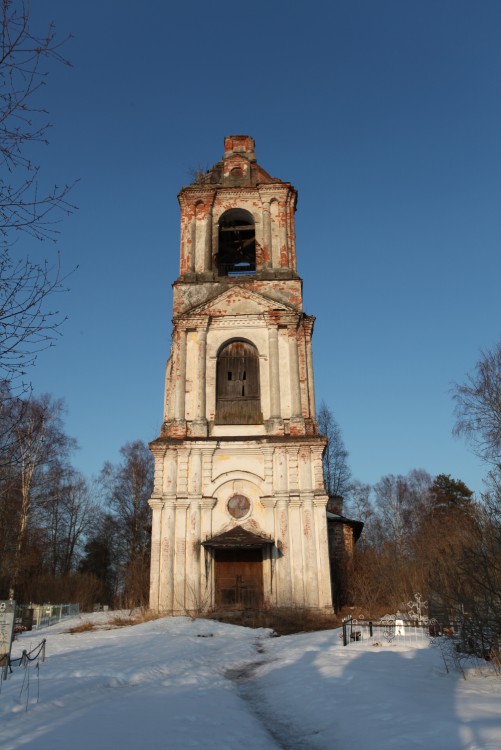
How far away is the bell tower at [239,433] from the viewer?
17156 millimetres

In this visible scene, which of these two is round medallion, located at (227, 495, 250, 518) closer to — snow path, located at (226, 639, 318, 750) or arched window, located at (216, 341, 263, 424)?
arched window, located at (216, 341, 263, 424)

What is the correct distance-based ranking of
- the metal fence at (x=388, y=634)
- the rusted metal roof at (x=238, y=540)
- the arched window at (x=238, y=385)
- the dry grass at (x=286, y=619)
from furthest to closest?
the arched window at (x=238, y=385) → the rusted metal roof at (x=238, y=540) → the dry grass at (x=286, y=619) → the metal fence at (x=388, y=634)

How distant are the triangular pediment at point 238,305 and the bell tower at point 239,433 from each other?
0.13ft

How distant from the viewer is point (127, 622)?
16500 mm

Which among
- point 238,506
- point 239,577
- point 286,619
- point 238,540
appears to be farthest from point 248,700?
point 238,506

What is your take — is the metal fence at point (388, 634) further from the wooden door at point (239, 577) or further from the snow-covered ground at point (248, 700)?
the wooden door at point (239, 577)

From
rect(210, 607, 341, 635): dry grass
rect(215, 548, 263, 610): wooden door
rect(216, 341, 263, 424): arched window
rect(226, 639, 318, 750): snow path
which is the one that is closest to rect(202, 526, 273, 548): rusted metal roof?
rect(215, 548, 263, 610): wooden door

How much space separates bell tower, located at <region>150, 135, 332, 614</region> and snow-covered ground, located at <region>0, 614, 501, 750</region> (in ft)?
17.4

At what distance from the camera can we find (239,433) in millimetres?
19031

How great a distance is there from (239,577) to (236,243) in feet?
44.0

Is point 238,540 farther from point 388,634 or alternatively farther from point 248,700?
point 248,700

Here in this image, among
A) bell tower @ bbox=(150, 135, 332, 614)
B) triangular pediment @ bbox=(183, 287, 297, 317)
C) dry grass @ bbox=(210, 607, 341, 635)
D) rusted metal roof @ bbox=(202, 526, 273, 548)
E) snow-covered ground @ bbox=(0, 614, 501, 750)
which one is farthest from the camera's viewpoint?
triangular pediment @ bbox=(183, 287, 297, 317)

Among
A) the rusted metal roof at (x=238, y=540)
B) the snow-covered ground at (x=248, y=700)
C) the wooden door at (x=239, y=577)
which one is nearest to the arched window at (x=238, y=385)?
the rusted metal roof at (x=238, y=540)

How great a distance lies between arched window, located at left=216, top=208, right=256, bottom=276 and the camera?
23.4 meters
